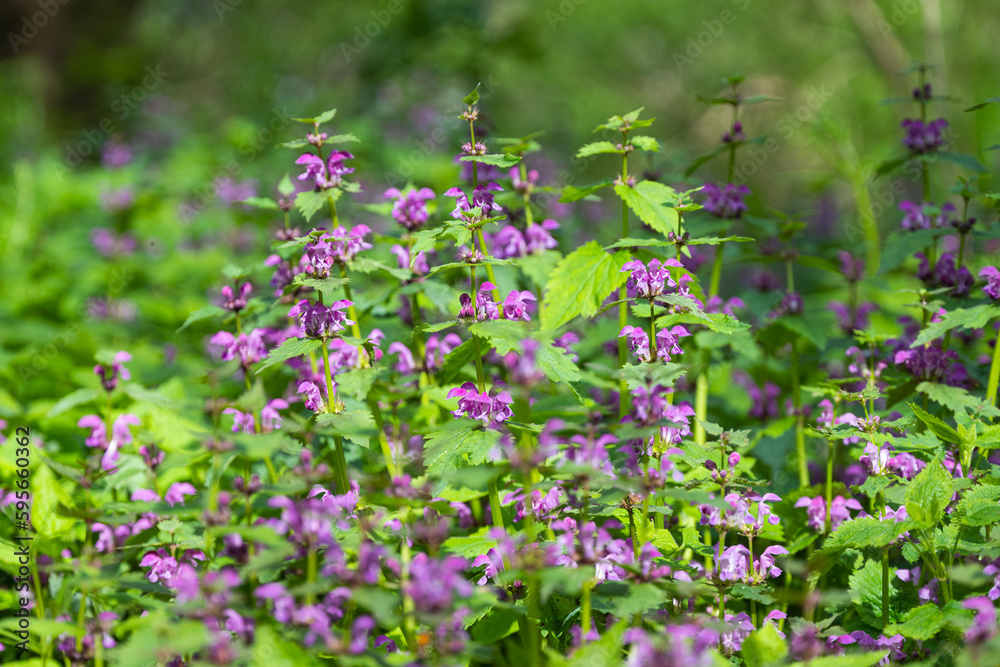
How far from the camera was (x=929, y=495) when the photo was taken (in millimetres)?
2229

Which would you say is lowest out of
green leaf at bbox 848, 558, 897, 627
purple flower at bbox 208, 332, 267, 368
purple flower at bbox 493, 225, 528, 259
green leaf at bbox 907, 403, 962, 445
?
green leaf at bbox 848, 558, 897, 627

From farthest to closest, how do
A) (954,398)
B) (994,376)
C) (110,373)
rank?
(110,373)
(994,376)
(954,398)

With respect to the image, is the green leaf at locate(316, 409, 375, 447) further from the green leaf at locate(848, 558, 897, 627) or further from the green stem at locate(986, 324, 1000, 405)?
the green stem at locate(986, 324, 1000, 405)

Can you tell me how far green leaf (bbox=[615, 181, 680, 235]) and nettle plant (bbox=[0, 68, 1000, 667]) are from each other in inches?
0.5

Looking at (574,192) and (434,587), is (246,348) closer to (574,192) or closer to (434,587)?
(574,192)

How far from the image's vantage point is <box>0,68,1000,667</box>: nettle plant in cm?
172

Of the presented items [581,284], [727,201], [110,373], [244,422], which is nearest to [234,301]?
[244,422]

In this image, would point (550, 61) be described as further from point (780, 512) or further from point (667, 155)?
point (780, 512)

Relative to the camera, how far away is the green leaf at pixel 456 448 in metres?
2.19

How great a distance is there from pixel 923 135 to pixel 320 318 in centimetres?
277

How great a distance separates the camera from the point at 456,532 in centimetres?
285

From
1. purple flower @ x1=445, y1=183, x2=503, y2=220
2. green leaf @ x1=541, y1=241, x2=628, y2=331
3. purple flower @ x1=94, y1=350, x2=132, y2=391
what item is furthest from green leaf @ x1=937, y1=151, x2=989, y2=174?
purple flower @ x1=94, y1=350, x2=132, y2=391

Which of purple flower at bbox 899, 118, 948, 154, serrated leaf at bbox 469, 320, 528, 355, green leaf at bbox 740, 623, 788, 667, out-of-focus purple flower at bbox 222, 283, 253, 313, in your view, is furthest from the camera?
purple flower at bbox 899, 118, 948, 154

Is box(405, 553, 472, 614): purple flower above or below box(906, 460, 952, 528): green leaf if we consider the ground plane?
above
